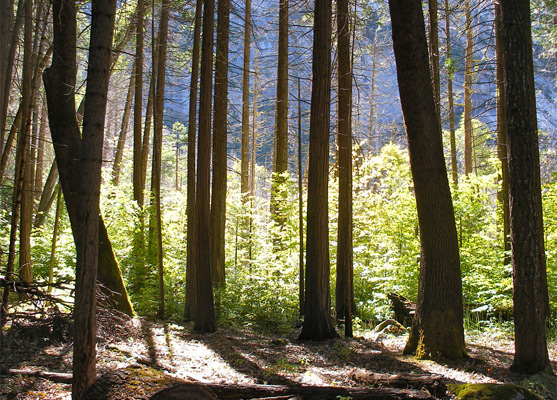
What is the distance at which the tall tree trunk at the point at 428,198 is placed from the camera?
6.20 metres

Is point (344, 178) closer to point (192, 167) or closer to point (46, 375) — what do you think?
point (192, 167)

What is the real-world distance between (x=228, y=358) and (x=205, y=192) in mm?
3378

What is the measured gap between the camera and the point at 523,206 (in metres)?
5.51

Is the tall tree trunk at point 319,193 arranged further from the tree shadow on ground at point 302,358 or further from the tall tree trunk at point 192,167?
the tall tree trunk at point 192,167

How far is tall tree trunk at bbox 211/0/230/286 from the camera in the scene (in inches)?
431

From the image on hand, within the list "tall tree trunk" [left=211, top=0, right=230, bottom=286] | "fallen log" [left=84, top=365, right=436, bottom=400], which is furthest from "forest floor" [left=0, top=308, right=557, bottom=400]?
"tall tree trunk" [left=211, top=0, right=230, bottom=286]

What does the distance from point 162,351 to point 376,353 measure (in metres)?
3.52

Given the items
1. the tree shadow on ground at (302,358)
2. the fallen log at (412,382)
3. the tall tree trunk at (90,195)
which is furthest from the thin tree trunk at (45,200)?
the fallen log at (412,382)

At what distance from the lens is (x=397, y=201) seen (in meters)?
12.6

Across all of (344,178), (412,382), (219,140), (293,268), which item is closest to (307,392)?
(412,382)

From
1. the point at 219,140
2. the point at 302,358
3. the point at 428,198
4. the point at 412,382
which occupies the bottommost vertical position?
the point at 302,358

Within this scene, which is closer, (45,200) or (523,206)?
(523,206)

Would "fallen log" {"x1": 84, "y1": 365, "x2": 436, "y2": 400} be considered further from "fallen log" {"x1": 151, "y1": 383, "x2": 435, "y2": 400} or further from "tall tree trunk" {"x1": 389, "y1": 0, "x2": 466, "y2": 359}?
"tall tree trunk" {"x1": 389, "y1": 0, "x2": 466, "y2": 359}

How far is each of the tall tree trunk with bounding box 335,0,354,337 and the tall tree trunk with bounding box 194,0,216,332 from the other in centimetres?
285
